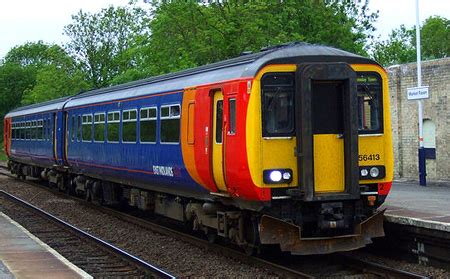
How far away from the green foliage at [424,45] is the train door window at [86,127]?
45.5 m

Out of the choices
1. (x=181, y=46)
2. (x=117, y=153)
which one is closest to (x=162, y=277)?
(x=117, y=153)

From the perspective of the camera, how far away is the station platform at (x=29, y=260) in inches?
340

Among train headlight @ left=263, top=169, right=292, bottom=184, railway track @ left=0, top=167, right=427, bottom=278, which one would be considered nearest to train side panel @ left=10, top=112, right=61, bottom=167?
railway track @ left=0, top=167, right=427, bottom=278

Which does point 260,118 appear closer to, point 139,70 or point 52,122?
point 52,122

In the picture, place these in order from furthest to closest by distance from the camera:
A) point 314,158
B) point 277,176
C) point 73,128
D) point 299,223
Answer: point 73,128 → point 299,223 → point 314,158 → point 277,176

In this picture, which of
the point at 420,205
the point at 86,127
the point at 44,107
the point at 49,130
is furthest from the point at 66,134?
the point at 420,205

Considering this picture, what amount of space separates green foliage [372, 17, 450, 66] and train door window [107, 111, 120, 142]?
47.3m

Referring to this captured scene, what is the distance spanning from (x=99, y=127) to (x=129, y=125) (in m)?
2.55

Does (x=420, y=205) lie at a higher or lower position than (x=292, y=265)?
higher

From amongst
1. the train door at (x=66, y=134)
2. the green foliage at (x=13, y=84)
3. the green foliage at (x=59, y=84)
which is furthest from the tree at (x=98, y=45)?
the train door at (x=66, y=134)

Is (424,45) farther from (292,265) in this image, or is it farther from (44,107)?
(292,265)

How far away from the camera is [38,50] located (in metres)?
98.4

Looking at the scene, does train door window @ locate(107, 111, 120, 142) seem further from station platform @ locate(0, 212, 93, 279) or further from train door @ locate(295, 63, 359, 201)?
train door @ locate(295, 63, 359, 201)

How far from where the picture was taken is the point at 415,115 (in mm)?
21375
